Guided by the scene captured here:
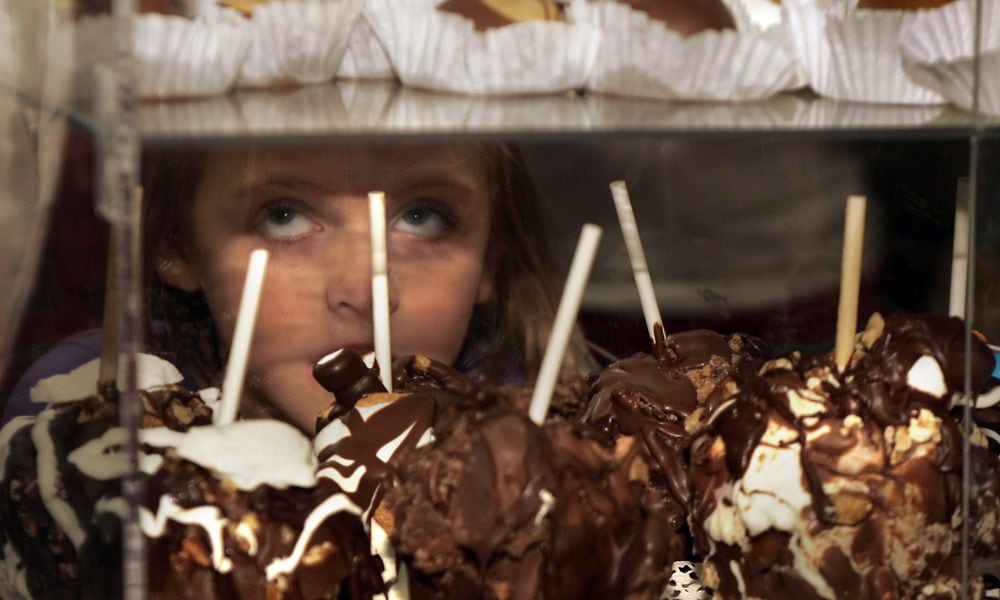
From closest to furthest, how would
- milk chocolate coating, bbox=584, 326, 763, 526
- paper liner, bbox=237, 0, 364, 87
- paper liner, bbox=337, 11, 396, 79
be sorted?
paper liner, bbox=237, 0, 364, 87
paper liner, bbox=337, 11, 396, 79
milk chocolate coating, bbox=584, 326, 763, 526

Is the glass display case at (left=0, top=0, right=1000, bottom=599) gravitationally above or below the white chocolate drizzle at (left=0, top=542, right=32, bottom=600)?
above

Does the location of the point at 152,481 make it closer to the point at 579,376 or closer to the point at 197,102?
the point at 197,102

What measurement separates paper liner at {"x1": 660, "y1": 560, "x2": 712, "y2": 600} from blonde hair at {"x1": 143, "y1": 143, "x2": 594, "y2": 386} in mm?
328

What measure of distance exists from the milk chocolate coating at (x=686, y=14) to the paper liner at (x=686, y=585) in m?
0.65

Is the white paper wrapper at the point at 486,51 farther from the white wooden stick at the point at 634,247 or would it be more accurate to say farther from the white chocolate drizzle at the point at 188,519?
the white chocolate drizzle at the point at 188,519

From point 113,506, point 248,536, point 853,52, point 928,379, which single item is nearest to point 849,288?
point 928,379

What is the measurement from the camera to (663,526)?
1382 mm

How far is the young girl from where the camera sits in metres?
1.72

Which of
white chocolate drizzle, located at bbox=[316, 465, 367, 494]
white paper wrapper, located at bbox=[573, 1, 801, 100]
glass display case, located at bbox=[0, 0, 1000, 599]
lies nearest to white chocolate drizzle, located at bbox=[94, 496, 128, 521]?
glass display case, located at bbox=[0, 0, 1000, 599]

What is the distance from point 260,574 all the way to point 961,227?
90 cm

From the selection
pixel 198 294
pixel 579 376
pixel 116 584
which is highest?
pixel 198 294

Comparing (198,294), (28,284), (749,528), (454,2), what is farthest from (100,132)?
(749,528)

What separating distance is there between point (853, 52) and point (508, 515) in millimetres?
673

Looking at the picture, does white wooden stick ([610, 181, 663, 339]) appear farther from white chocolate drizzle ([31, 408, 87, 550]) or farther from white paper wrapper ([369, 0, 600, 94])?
white chocolate drizzle ([31, 408, 87, 550])
